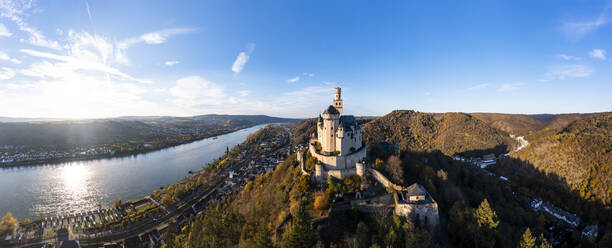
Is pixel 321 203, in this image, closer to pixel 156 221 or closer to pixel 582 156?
pixel 156 221

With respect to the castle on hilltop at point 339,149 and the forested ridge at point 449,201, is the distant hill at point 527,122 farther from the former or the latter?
the castle on hilltop at point 339,149

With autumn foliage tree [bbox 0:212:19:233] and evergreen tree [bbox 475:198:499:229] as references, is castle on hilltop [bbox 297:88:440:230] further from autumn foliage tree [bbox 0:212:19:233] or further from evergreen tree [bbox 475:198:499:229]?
autumn foliage tree [bbox 0:212:19:233]

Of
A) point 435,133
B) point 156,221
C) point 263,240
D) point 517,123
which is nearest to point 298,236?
point 263,240

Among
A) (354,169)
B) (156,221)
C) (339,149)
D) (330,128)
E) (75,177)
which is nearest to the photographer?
(354,169)

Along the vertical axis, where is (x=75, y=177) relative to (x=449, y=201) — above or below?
below

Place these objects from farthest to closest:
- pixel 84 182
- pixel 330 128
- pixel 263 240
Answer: pixel 84 182
pixel 330 128
pixel 263 240

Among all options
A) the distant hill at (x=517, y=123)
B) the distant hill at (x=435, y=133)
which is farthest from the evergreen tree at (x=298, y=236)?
the distant hill at (x=517, y=123)
